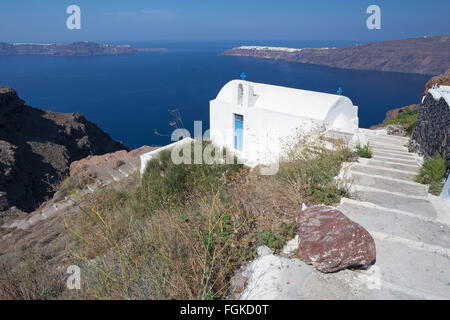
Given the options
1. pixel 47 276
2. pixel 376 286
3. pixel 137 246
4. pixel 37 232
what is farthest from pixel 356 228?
pixel 37 232

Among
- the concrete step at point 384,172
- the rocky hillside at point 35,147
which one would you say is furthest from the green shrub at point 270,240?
the rocky hillside at point 35,147

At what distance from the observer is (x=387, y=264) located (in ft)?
7.41

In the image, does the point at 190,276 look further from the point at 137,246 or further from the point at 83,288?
the point at 83,288

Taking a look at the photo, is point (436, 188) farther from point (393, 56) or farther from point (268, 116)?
point (393, 56)

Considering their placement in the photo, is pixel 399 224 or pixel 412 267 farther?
pixel 399 224

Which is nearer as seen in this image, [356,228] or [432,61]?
[356,228]

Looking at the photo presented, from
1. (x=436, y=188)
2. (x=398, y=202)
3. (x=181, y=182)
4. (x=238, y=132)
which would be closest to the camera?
(x=398, y=202)

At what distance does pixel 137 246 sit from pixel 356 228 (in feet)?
6.37

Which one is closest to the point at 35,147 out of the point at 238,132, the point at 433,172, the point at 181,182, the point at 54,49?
the point at 238,132

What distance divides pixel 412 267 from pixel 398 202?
1250 millimetres

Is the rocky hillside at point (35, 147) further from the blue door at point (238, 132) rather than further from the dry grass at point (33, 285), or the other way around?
the dry grass at point (33, 285)

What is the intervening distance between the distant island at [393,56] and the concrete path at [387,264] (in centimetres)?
8287

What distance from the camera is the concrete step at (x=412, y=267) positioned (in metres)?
2.02

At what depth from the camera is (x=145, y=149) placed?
1345 centimetres
